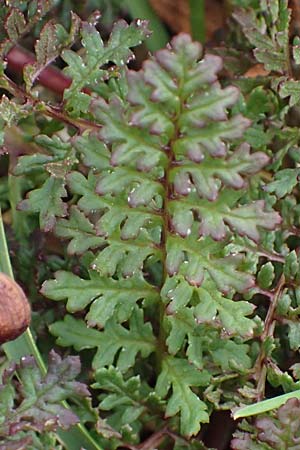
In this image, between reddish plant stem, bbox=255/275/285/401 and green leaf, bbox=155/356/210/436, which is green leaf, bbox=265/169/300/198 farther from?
green leaf, bbox=155/356/210/436

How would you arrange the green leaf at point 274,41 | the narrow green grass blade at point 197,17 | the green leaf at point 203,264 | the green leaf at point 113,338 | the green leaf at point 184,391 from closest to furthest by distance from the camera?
the green leaf at point 203,264
the green leaf at point 184,391
the green leaf at point 113,338
the green leaf at point 274,41
the narrow green grass blade at point 197,17

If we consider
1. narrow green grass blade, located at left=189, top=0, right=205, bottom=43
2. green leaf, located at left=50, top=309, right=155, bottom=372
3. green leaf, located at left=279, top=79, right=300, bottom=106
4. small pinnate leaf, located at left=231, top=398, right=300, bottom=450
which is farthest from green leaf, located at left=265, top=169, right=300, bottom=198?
narrow green grass blade, located at left=189, top=0, right=205, bottom=43

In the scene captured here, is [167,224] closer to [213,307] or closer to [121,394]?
[213,307]

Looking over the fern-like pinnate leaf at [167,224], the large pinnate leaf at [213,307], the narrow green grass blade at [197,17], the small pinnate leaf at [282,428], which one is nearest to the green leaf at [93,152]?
the fern-like pinnate leaf at [167,224]

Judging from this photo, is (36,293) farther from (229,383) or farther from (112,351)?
(229,383)

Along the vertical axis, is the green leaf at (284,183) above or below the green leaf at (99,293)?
above

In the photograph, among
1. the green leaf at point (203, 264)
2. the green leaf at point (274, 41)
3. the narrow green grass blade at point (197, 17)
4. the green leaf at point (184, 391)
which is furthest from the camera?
the narrow green grass blade at point (197, 17)

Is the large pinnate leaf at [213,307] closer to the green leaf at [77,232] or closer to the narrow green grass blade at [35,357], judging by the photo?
the green leaf at [77,232]
